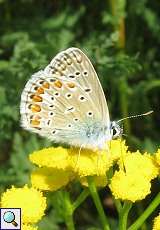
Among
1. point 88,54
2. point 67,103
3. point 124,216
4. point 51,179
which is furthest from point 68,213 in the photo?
point 88,54

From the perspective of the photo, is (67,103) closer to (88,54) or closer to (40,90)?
(40,90)

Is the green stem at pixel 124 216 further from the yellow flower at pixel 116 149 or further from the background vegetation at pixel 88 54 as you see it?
the background vegetation at pixel 88 54

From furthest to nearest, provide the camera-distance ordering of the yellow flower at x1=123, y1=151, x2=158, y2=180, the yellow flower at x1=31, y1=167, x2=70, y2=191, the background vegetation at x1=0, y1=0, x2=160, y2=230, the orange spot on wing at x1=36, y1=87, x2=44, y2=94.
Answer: the background vegetation at x1=0, y1=0, x2=160, y2=230 < the orange spot on wing at x1=36, y1=87, x2=44, y2=94 < the yellow flower at x1=31, y1=167, x2=70, y2=191 < the yellow flower at x1=123, y1=151, x2=158, y2=180

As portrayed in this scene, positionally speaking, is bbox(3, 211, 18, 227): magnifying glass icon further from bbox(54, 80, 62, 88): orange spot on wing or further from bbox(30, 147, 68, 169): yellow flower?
bbox(54, 80, 62, 88): orange spot on wing

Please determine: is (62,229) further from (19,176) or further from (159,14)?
(159,14)

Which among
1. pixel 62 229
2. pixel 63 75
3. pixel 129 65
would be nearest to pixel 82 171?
pixel 63 75

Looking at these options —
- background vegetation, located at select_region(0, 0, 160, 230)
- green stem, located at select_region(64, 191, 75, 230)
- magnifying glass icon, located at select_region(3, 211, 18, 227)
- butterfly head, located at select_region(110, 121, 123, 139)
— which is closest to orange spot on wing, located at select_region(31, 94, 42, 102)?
butterfly head, located at select_region(110, 121, 123, 139)

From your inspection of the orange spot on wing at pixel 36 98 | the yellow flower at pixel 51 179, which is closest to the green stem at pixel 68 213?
the yellow flower at pixel 51 179
